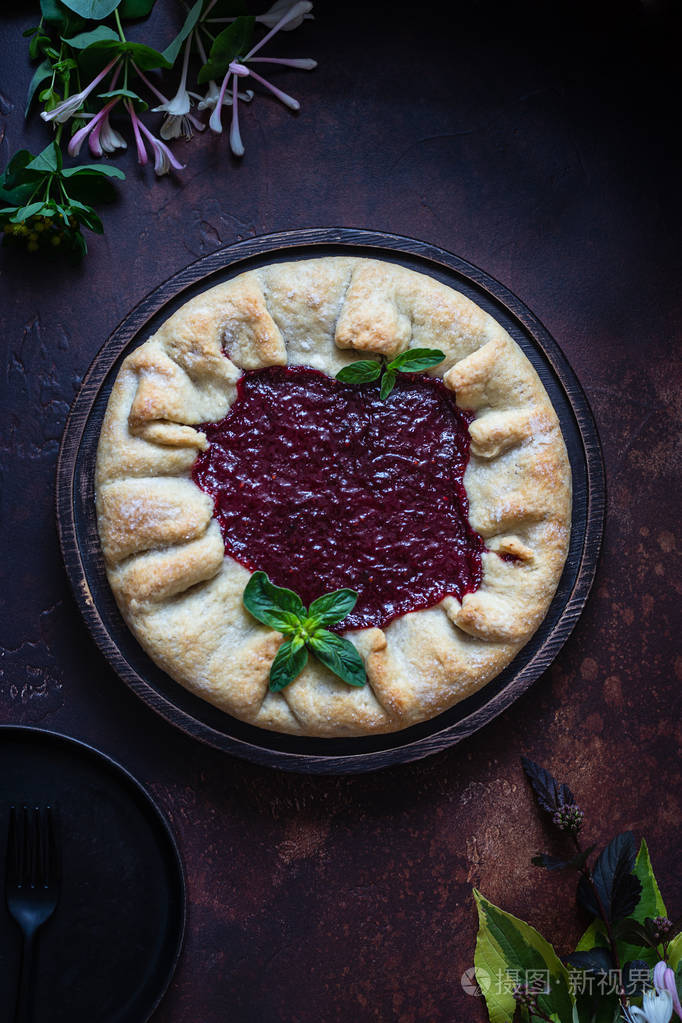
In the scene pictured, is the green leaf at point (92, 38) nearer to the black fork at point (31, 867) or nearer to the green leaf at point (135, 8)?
the green leaf at point (135, 8)

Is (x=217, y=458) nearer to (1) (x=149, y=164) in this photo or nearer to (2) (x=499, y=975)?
(1) (x=149, y=164)

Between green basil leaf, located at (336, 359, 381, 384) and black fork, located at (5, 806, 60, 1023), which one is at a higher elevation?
green basil leaf, located at (336, 359, 381, 384)

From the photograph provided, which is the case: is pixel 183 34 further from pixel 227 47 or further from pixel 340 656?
pixel 340 656

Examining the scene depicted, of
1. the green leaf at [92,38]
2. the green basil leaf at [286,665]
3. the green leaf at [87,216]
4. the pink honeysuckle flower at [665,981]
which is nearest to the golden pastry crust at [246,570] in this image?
the green basil leaf at [286,665]

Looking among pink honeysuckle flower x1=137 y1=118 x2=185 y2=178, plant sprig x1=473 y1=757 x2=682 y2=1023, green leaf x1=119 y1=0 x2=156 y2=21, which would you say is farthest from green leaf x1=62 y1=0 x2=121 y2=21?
plant sprig x1=473 y1=757 x2=682 y2=1023

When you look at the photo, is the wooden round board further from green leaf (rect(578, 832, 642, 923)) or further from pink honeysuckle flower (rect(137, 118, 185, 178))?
green leaf (rect(578, 832, 642, 923))

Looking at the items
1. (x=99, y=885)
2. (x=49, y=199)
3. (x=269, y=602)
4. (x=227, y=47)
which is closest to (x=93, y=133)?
(x=49, y=199)
